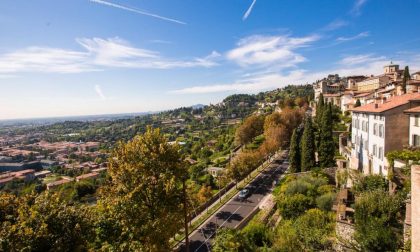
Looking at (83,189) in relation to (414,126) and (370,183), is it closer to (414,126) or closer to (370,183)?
(370,183)

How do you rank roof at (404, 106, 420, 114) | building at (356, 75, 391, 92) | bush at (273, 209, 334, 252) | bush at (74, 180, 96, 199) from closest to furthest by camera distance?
bush at (273, 209, 334, 252) → roof at (404, 106, 420, 114) → bush at (74, 180, 96, 199) → building at (356, 75, 391, 92)

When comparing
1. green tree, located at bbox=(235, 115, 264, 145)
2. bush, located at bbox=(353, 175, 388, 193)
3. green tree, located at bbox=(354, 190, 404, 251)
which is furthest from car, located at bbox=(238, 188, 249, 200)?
green tree, located at bbox=(235, 115, 264, 145)

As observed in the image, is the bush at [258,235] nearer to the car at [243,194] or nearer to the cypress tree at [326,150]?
the car at [243,194]

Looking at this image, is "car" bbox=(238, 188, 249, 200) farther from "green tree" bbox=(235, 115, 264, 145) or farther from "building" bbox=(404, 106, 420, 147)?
"green tree" bbox=(235, 115, 264, 145)

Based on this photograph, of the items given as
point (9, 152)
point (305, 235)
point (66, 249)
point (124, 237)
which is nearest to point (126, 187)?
point (124, 237)

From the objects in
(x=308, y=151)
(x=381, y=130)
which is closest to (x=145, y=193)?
(x=381, y=130)

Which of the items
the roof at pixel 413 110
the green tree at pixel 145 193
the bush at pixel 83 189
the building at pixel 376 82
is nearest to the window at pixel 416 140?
the roof at pixel 413 110

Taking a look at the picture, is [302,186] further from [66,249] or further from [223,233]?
[66,249]
